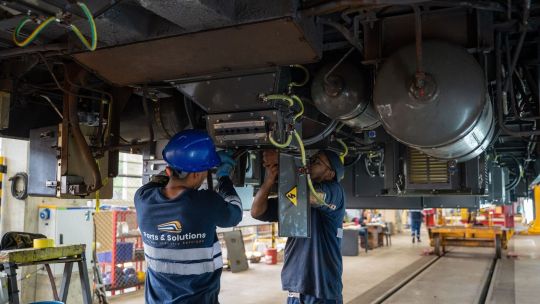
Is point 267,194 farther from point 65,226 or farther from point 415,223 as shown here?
point 415,223

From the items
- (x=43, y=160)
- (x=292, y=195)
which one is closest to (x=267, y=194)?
(x=292, y=195)

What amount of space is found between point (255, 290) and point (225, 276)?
1.31 metres

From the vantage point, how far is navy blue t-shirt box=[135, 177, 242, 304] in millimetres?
2041

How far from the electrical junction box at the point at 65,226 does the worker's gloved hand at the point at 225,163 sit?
3.86 m

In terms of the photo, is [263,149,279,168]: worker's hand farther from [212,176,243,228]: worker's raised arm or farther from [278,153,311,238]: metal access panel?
[212,176,243,228]: worker's raised arm

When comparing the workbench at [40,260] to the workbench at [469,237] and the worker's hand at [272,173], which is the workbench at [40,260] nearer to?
the worker's hand at [272,173]

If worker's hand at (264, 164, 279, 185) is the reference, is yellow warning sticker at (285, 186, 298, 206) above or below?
below

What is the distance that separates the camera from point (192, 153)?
2.10 meters

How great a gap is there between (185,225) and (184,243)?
86 mm

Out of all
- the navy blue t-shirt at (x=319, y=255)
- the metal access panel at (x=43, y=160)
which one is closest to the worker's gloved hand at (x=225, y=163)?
the navy blue t-shirt at (x=319, y=255)

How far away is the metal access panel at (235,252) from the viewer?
→ 329 inches

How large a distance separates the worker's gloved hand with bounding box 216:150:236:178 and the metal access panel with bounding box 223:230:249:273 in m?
6.28

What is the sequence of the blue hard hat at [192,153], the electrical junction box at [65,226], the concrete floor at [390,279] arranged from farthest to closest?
the concrete floor at [390,279] → the electrical junction box at [65,226] → the blue hard hat at [192,153]

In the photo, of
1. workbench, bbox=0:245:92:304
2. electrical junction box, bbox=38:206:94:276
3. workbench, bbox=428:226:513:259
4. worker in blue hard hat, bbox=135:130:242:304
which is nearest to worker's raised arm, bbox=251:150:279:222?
worker in blue hard hat, bbox=135:130:242:304
